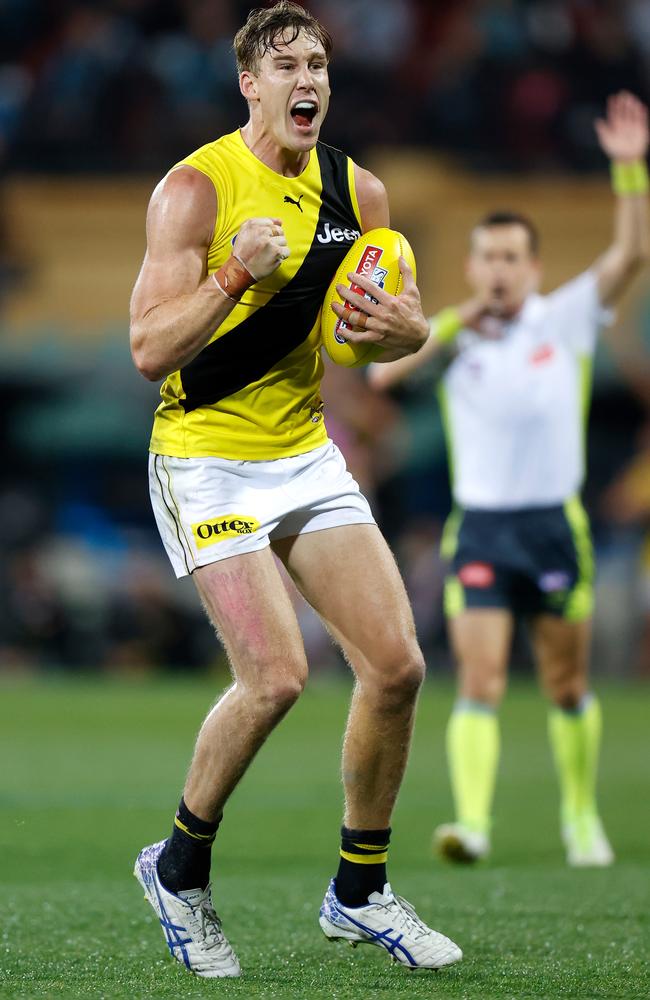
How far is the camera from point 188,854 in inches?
183

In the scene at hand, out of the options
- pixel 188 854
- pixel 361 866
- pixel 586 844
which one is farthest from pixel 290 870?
pixel 188 854

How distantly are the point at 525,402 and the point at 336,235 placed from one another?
2963mm

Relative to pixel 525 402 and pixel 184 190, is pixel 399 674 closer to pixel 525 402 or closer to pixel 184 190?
pixel 184 190

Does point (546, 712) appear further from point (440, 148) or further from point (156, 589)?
point (440, 148)

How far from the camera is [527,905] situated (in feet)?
19.0

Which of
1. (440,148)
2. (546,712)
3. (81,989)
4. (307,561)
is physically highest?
(440,148)

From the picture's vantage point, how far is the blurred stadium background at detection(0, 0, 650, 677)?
18125 mm

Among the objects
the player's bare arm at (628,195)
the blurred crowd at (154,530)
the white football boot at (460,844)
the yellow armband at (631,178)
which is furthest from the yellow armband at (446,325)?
the blurred crowd at (154,530)

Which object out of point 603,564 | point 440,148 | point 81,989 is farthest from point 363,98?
point 81,989

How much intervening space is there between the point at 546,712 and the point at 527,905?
326 inches

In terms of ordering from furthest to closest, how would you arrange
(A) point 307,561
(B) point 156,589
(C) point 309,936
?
(B) point 156,589, (C) point 309,936, (A) point 307,561

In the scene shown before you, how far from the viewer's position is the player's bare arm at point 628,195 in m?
7.29

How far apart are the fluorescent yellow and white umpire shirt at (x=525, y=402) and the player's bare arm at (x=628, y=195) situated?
20 cm

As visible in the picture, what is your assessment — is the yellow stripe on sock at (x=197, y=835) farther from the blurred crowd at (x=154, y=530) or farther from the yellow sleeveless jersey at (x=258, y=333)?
the blurred crowd at (x=154, y=530)
